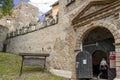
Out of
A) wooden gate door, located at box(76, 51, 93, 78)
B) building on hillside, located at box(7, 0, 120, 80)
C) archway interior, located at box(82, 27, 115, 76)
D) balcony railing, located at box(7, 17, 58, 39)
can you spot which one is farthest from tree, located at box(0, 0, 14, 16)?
wooden gate door, located at box(76, 51, 93, 78)

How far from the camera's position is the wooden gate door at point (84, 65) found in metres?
8.27

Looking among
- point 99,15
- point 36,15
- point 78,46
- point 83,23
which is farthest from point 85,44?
point 36,15

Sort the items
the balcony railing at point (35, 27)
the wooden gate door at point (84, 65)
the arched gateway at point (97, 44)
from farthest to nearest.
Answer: the balcony railing at point (35, 27) < the wooden gate door at point (84, 65) < the arched gateway at point (97, 44)

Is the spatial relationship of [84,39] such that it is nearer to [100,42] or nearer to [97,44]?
[97,44]

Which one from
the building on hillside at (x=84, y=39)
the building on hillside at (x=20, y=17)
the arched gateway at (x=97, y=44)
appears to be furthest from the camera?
the building on hillside at (x=20, y=17)

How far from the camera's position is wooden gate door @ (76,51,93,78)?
8266 mm

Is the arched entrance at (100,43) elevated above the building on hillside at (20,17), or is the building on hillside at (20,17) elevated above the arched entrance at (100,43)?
the building on hillside at (20,17)

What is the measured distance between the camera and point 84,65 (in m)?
8.38

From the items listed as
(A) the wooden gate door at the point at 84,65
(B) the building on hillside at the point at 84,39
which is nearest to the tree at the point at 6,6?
(B) the building on hillside at the point at 84,39

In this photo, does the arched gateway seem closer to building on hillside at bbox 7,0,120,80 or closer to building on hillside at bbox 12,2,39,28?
building on hillside at bbox 7,0,120,80

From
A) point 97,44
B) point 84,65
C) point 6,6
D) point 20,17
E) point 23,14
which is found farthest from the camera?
point 23,14

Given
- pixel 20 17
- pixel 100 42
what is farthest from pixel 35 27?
pixel 20 17

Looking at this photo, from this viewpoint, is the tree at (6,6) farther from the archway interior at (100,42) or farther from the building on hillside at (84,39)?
the archway interior at (100,42)

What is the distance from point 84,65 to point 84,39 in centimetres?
147
